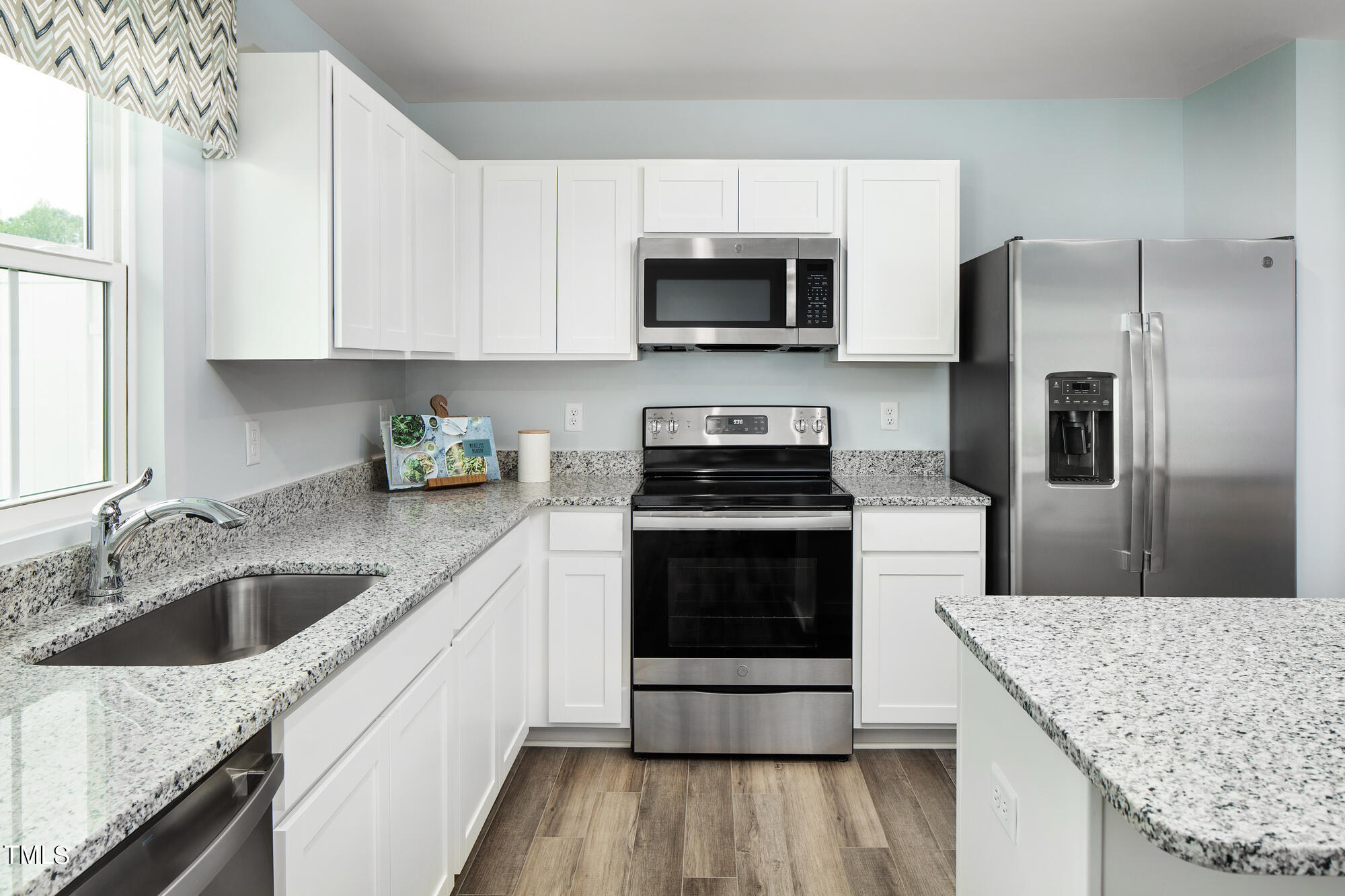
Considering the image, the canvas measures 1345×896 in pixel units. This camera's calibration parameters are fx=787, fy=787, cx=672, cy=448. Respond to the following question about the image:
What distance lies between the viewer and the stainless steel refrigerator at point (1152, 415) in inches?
96.4

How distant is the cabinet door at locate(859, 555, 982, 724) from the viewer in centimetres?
265

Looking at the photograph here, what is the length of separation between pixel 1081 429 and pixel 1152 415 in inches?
8.2

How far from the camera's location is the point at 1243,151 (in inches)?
111

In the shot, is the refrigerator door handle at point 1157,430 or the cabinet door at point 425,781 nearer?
the cabinet door at point 425,781

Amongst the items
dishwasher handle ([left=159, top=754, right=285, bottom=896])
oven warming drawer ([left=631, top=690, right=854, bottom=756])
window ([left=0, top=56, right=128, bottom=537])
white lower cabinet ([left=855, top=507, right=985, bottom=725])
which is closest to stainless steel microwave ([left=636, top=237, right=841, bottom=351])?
white lower cabinet ([left=855, top=507, right=985, bottom=725])

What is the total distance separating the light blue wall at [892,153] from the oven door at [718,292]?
1.17 ft

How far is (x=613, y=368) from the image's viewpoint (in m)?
3.20

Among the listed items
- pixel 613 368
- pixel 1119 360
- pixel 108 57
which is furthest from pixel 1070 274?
pixel 108 57

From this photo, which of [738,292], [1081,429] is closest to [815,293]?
[738,292]

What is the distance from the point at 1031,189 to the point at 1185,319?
944 millimetres

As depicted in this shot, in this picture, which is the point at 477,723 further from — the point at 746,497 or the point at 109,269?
the point at 109,269

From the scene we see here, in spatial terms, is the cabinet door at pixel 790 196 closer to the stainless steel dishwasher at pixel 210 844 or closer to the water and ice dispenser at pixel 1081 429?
the water and ice dispenser at pixel 1081 429

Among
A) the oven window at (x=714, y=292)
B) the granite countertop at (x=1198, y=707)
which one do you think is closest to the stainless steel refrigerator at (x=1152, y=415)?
the oven window at (x=714, y=292)

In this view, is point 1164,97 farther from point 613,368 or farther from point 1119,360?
point 613,368
